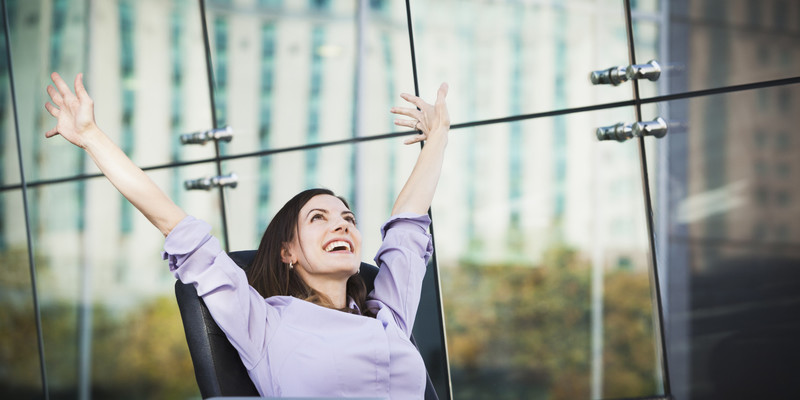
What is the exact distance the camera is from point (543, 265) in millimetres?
6422

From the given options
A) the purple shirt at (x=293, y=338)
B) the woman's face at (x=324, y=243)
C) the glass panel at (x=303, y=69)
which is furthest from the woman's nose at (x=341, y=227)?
the glass panel at (x=303, y=69)

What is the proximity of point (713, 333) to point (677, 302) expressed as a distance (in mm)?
579

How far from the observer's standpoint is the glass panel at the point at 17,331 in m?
4.29

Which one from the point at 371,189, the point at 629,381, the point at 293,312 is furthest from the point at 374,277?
the point at 629,381

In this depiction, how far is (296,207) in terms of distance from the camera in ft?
6.49

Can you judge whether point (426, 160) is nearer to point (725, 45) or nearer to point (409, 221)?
point (409, 221)

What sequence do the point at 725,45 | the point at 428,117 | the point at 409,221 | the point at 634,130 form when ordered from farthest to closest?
the point at 725,45 → the point at 634,130 → the point at 428,117 → the point at 409,221

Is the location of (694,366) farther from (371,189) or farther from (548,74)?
(548,74)

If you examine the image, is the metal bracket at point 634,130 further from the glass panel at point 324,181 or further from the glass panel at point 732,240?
the glass panel at point 324,181

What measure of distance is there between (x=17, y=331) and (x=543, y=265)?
3.81 m

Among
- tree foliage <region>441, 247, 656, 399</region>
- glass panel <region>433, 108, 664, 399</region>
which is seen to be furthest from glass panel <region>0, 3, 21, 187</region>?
tree foliage <region>441, 247, 656, 399</region>

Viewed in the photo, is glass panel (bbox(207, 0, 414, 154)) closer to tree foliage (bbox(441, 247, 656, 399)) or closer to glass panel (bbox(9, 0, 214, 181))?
glass panel (bbox(9, 0, 214, 181))

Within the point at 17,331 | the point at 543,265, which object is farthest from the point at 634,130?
the point at 543,265

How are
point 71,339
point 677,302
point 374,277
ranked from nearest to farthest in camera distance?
point 374,277 < point 677,302 < point 71,339
